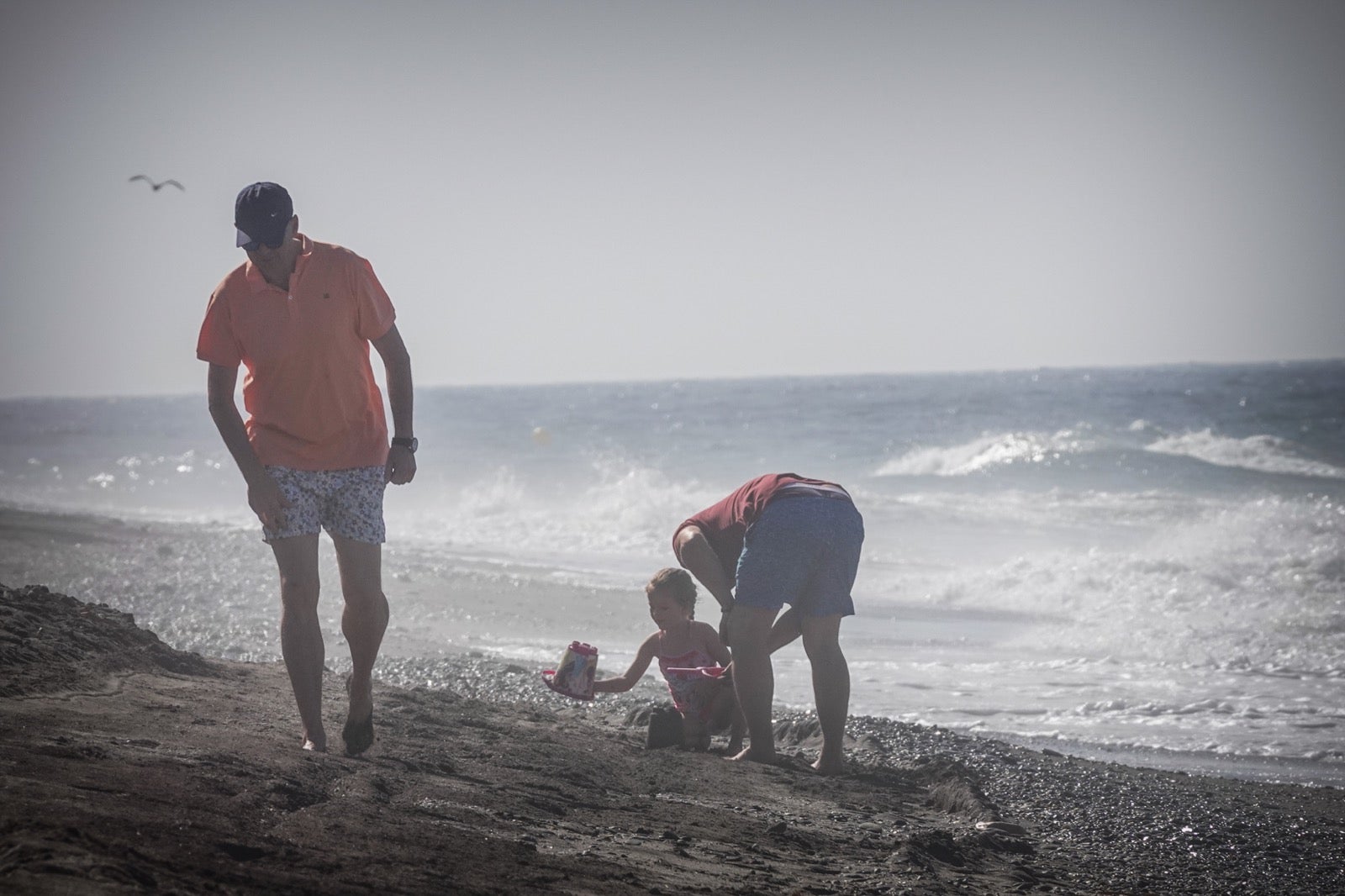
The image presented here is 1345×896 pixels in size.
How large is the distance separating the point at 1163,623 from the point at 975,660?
183cm

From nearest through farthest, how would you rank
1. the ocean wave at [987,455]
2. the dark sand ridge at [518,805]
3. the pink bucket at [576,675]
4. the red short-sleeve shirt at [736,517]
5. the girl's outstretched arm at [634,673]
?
1. the dark sand ridge at [518,805]
2. the red short-sleeve shirt at [736,517]
3. the pink bucket at [576,675]
4. the girl's outstretched arm at [634,673]
5. the ocean wave at [987,455]

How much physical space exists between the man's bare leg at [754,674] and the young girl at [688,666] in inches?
9.7

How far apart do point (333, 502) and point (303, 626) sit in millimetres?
375

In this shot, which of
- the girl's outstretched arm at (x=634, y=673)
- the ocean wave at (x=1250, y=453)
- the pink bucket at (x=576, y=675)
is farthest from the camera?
the ocean wave at (x=1250, y=453)

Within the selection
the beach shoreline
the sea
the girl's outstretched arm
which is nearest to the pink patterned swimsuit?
the girl's outstretched arm

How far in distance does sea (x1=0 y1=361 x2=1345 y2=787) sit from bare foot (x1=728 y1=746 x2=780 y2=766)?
140cm

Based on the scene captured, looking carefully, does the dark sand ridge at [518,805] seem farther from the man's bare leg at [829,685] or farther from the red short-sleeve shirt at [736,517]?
the red short-sleeve shirt at [736,517]

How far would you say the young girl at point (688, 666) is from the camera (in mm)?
4391

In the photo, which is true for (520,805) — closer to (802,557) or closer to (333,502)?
(333,502)

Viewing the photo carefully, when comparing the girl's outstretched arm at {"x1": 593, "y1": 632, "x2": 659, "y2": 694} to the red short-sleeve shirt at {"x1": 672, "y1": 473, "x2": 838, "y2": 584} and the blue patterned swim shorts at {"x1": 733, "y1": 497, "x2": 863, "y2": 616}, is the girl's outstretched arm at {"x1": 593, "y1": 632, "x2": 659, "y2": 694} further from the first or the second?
the blue patterned swim shorts at {"x1": 733, "y1": 497, "x2": 863, "y2": 616}

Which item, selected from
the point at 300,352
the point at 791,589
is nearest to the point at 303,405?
the point at 300,352

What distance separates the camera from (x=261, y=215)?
3.23 m

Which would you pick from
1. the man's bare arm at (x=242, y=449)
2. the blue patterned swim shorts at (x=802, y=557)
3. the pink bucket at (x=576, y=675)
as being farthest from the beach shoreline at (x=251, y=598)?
the man's bare arm at (x=242, y=449)

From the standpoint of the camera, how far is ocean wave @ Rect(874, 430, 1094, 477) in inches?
875
